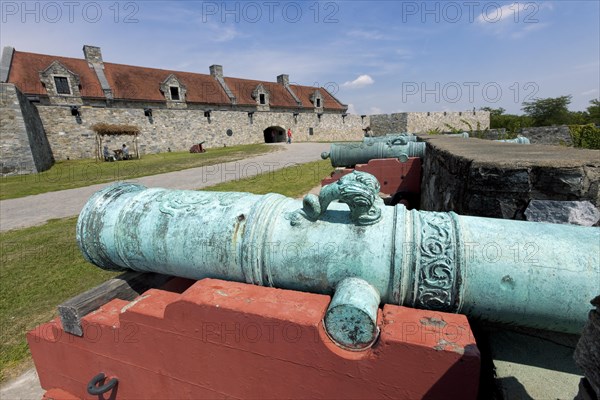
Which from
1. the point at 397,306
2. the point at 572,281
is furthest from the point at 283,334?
the point at 572,281

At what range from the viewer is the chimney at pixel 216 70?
29.5 meters

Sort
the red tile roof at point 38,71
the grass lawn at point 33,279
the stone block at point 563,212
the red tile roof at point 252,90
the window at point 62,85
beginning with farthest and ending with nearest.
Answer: the red tile roof at point 252,90 → the window at point 62,85 → the red tile roof at point 38,71 → the grass lawn at point 33,279 → the stone block at point 563,212

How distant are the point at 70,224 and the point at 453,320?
8.07 m

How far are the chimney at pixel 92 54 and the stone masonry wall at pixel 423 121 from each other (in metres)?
27.8

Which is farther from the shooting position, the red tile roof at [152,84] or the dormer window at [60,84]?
the red tile roof at [152,84]

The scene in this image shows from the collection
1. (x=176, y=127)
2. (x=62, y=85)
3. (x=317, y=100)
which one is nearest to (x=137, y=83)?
(x=176, y=127)

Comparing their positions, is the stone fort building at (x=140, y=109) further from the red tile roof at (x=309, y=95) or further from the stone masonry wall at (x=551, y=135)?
the stone masonry wall at (x=551, y=135)

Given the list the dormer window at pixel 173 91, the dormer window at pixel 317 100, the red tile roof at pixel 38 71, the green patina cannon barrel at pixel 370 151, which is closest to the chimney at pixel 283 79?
the dormer window at pixel 317 100

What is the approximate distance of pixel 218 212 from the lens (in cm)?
166

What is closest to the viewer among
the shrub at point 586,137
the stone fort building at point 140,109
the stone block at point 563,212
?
the stone block at point 563,212

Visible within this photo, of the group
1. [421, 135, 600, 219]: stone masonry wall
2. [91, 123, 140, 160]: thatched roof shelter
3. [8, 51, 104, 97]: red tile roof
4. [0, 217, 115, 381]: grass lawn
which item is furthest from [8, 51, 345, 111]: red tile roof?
[421, 135, 600, 219]: stone masonry wall

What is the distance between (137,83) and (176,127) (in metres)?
4.29

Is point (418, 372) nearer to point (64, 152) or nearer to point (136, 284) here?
point (136, 284)

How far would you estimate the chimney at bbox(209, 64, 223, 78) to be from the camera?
29.5 m
